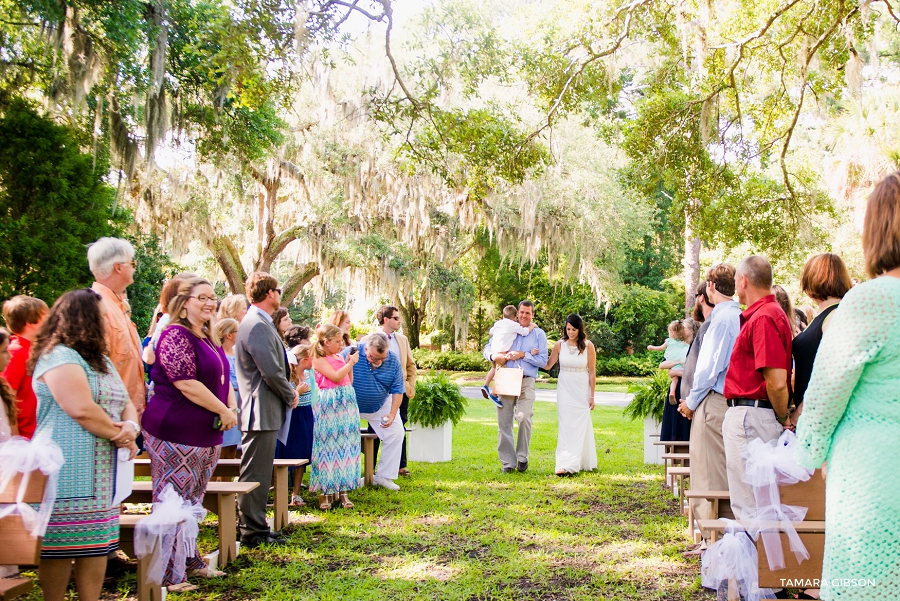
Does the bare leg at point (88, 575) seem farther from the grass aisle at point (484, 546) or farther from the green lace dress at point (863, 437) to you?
the green lace dress at point (863, 437)

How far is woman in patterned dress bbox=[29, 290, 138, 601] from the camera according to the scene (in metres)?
3.14

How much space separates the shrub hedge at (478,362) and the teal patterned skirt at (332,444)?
780 inches

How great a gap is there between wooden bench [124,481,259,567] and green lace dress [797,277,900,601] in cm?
349

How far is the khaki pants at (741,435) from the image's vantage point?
379 centimetres

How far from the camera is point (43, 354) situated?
10.4 ft

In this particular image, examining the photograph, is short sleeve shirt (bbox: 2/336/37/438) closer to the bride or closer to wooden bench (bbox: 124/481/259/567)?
wooden bench (bbox: 124/481/259/567)

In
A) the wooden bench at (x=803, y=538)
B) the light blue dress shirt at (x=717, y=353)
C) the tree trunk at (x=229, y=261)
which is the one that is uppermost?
the tree trunk at (x=229, y=261)

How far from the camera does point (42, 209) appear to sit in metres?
9.52

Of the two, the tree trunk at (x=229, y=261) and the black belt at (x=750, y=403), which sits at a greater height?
the tree trunk at (x=229, y=261)

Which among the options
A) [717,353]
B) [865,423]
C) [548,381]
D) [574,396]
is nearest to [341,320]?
[574,396]

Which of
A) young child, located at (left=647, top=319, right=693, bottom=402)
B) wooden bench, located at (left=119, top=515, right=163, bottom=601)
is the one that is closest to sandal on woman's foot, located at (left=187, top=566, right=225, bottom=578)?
wooden bench, located at (left=119, top=515, right=163, bottom=601)

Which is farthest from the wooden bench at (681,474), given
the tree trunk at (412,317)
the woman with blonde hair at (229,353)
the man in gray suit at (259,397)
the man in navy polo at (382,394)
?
the tree trunk at (412,317)

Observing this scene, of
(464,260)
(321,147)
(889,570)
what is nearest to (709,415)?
(889,570)

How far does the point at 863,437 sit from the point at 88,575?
3.06m
